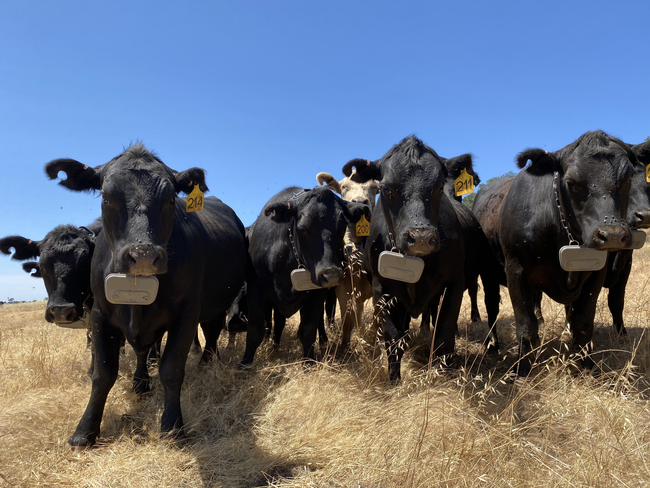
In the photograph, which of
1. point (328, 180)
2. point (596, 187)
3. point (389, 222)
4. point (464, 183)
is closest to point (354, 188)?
point (328, 180)

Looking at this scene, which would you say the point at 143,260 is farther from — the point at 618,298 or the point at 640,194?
the point at 618,298

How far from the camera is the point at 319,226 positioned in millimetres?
5387

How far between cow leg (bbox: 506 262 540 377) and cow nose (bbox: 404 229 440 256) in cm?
136

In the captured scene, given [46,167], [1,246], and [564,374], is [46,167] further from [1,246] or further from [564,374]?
[564,374]

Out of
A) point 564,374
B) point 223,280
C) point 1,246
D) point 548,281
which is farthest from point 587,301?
point 1,246

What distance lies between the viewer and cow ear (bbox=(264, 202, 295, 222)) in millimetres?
5578

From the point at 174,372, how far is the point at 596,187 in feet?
13.0

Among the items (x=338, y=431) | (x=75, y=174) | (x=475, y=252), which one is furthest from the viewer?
(x=475, y=252)

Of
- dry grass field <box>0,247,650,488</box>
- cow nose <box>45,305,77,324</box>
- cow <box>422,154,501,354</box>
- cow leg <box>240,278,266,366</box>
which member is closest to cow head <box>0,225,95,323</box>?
cow nose <box>45,305,77,324</box>

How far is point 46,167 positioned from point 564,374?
512 centimetres

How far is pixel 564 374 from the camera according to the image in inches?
184

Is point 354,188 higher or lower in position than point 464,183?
higher

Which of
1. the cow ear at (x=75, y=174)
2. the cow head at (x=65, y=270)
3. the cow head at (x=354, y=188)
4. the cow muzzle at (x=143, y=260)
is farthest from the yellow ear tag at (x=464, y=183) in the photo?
the cow head at (x=65, y=270)

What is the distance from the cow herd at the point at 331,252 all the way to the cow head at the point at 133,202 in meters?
0.01
